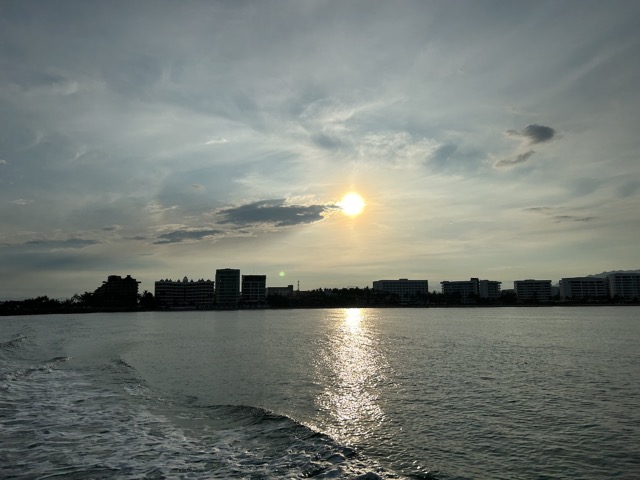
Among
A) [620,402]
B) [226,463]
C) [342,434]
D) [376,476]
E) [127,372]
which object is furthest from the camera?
[127,372]

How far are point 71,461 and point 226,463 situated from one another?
5.03m

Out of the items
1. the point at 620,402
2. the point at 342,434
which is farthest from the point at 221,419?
the point at 620,402

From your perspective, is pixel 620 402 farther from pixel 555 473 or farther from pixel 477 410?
pixel 555 473

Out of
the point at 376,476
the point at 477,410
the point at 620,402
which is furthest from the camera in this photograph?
the point at 620,402

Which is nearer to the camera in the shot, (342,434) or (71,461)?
(71,461)

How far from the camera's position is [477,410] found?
2330cm

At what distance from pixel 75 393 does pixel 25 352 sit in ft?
96.4

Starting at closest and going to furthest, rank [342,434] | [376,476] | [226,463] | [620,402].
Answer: [376,476]
[226,463]
[342,434]
[620,402]

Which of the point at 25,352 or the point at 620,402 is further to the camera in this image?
the point at 25,352

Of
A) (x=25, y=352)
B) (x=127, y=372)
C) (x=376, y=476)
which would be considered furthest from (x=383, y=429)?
(x=25, y=352)

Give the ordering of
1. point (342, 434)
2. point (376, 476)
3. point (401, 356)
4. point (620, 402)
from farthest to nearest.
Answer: point (401, 356) → point (620, 402) → point (342, 434) → point (376, 476)

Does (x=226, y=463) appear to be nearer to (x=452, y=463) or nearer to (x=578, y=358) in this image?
(x=452, y=463)

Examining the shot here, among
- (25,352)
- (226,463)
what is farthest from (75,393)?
(25,352)

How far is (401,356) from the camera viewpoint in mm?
47469
